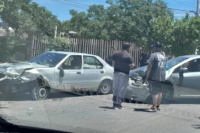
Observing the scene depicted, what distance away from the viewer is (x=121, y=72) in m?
9.67

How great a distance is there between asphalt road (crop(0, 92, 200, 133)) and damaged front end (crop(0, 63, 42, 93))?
1.10 feet

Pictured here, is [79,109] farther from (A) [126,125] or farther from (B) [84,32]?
(B) [84,32]

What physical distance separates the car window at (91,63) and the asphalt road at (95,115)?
961 mm

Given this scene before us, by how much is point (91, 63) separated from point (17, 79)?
2.70m

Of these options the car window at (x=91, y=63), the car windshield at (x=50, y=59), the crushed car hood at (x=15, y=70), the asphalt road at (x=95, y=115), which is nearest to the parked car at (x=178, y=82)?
the asphalt road at (x=95, y=115)

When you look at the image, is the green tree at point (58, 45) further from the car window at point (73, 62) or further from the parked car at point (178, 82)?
the parked car at point (178, 82)

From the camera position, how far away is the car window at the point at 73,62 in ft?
36.3

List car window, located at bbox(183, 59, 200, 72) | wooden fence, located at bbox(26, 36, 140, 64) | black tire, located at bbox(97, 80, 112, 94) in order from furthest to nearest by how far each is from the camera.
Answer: wooden fence, located at bbox(26, 36, 140, 64) → black tire, located at bbox(97, 80, 112, 94) → car window, located at bbox(183, 59, 200, 72)

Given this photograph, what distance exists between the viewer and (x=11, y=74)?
995 cm

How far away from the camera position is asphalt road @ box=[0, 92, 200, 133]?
7395mm

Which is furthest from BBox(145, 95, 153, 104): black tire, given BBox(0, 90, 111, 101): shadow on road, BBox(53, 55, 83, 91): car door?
BBox(53, 55, 83, 91): car door

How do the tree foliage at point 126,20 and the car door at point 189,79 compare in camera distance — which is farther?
the tree foliage at point 126,20

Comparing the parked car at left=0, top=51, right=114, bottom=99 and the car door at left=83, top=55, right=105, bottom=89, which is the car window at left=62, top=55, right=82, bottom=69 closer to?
the parked car at left=0, top=51, right=114, bottom=99

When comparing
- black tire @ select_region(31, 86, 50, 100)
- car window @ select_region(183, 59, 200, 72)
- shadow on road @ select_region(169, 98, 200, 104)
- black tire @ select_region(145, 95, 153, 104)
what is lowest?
shadow on road @ select_region(169, 98, 200, 104)
